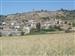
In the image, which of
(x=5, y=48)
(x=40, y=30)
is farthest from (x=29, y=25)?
(x=5, y=48)

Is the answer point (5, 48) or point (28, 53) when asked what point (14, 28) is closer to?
point (5, 48)

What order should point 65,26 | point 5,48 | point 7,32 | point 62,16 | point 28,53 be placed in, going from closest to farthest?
1. point 28,53
2. point 5,48
3. point 7,32
4. point 65,26
5. point 62,16

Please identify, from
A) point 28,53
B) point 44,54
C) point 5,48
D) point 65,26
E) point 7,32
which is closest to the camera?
point 44,54

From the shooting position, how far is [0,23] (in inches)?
498

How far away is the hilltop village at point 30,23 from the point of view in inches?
491

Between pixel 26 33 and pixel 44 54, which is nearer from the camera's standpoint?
pixel 44 54

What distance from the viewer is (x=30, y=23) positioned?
45.5ft

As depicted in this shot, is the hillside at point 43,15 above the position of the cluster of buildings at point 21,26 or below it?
above

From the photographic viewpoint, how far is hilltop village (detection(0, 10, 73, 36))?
1248 cm

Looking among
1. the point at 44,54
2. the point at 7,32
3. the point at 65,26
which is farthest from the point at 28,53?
the point at 65,26

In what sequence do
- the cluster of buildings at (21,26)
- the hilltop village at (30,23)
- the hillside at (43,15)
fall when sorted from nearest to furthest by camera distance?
the cluster of buildings at (21,26) → the hilltop village at (30,23) → the hillside at (43,15)

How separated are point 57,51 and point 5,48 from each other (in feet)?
5.85

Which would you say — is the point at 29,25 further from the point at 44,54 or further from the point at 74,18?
the point at 44,54

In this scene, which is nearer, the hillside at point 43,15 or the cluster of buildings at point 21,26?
the cluster of buildings at point 21,26
